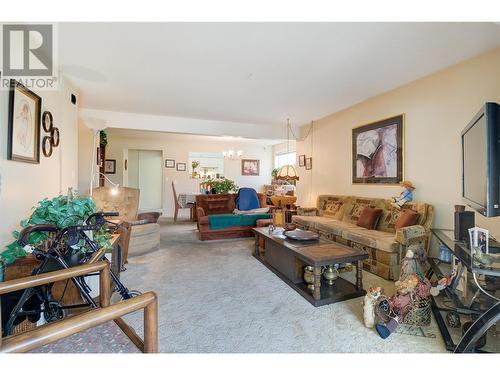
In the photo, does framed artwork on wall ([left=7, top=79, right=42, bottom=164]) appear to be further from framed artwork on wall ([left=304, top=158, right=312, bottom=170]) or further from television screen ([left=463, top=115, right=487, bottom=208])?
framed artwork on wall ([left=304, top=158, right=312, bottom=170])

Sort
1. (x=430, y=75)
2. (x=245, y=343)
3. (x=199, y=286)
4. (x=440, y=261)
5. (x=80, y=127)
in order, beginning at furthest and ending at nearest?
(x=80, y=127) → (x=430, y=75) → (x=199, y=286) → (x=440, y=261) → (x=245, y=343)

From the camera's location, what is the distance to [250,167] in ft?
27.3

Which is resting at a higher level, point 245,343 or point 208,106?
point 208,106

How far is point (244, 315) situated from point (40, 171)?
90.8 inches

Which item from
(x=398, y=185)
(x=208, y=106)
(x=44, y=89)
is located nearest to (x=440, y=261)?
(x=398, y=185)

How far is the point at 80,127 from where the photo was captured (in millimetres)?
4059

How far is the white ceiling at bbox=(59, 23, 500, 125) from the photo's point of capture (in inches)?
77.8

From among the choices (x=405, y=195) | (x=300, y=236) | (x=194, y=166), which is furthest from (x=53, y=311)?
(x=194, y=166)

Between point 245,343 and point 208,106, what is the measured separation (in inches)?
139

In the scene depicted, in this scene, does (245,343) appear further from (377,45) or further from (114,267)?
(377,45)

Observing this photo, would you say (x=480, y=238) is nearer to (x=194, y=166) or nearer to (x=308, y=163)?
(x=308, y=163)

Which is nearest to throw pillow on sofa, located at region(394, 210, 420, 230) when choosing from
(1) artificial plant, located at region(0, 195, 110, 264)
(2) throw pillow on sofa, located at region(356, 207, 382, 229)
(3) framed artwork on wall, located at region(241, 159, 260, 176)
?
(2) throw pillow on sofa, located at region(356, 207, 382, 229)

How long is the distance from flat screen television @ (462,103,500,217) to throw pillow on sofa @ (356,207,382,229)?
161cm

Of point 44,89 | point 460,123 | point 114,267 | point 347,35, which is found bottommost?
point 114,267
